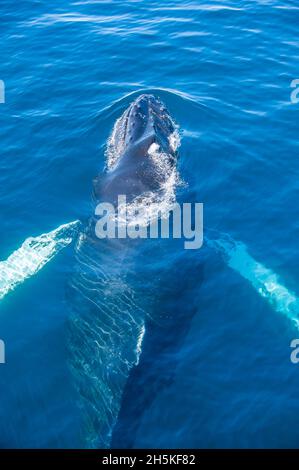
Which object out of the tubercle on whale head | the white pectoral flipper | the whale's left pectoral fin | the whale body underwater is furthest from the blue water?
the tubercle on whale head

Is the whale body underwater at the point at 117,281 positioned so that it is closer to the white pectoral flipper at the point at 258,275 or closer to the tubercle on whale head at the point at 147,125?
the tubercle on whale head at the point at 147,125

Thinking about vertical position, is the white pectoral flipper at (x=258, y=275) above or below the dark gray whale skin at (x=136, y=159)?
below

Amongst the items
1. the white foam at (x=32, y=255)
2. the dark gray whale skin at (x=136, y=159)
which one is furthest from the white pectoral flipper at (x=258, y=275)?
the white foam at (x=32, y=255)

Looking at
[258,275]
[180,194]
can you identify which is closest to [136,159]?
[180,194]

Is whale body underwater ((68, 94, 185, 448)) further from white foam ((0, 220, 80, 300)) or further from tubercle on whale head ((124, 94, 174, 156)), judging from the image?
white foam ((0, 220, 80, 300))

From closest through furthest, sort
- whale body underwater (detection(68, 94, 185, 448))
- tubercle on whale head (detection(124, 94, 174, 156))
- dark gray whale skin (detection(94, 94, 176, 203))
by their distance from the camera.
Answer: whale body underwater (detection(68, 94, 185, 448)) → dark gray whale skin (detection(94, 94, 176, 203)) → tubercle on whale head (detection(124, 94, 174, 156))

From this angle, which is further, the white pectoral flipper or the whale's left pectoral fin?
the whale's left pectoral fin

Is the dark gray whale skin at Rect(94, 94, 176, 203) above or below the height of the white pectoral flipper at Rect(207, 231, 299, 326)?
above
